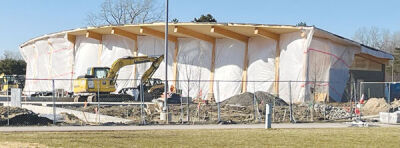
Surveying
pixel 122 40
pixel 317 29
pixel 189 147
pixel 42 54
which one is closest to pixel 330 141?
pixel 189 147

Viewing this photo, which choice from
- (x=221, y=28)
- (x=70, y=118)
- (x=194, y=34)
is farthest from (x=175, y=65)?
(x=70, y=118)

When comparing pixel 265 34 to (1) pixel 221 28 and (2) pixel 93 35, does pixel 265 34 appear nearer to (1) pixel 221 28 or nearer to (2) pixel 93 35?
(1) pixel 221 28

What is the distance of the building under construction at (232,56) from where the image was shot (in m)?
42.2

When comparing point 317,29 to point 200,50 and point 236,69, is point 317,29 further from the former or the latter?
point 200,50

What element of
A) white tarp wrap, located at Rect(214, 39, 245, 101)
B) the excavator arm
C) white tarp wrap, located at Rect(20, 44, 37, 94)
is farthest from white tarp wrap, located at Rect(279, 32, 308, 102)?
white tarp wrap, located at Rect(20, 44, 37, 94)

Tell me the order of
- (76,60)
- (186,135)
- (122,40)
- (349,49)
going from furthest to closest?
(76,60)
(122,40)
(349,49)
(186,135)

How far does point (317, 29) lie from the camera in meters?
41.0

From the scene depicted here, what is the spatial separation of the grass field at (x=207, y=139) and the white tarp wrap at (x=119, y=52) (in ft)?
108

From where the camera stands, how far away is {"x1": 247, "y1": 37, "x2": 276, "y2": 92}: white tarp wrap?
1783 inches

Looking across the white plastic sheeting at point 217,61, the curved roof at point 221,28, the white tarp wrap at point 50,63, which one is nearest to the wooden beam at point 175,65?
the white plastic sheeting at point 217,61

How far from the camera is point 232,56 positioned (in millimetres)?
48375

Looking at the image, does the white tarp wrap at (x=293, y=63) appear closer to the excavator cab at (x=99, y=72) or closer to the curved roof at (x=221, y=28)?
the curved roof at (x=221, y=28)

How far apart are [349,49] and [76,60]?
2842 centimetres

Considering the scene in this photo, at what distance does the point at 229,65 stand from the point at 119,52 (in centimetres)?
1226
